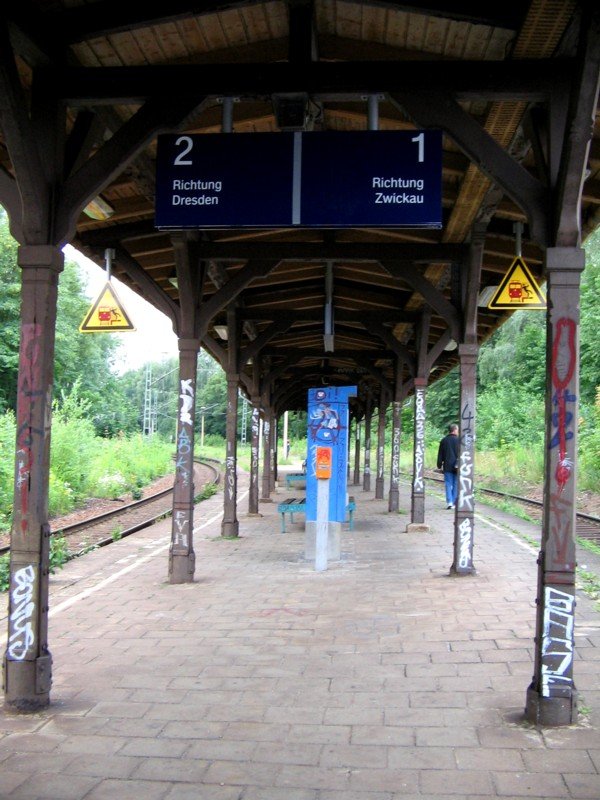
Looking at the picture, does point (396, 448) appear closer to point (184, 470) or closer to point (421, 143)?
point (184, 470)

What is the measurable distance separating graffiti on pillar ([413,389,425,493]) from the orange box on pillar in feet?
13.9

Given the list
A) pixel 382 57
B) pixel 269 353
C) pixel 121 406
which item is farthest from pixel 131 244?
pixel 121 406

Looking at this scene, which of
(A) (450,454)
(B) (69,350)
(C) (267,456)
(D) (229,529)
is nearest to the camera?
(D) (229,529)

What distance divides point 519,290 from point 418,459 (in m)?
6.58

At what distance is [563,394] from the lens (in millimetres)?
4652

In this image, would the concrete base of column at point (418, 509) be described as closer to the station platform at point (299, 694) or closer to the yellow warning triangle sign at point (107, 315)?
the station platform at point (299, 694)

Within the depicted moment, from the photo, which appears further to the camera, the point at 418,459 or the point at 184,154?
the point at 418,459

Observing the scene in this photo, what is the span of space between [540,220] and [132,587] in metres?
6.06

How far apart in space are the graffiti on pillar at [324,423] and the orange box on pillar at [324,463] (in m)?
0.57

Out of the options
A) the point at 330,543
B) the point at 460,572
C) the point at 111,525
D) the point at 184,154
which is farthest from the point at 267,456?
the point at 184,154

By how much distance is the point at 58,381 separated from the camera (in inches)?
2109

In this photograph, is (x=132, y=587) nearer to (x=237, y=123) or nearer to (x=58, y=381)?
(x=237, y=123)

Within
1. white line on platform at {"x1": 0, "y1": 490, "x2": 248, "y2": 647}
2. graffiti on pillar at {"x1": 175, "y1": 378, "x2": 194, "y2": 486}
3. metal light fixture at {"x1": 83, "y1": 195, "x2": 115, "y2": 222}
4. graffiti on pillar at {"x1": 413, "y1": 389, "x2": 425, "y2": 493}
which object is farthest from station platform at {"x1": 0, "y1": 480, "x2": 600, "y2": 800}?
graffiti on pillar at {"x1": 413, "y1": 389, "x2": 425, "y2": 493}

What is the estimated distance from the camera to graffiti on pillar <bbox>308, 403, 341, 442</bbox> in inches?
405
